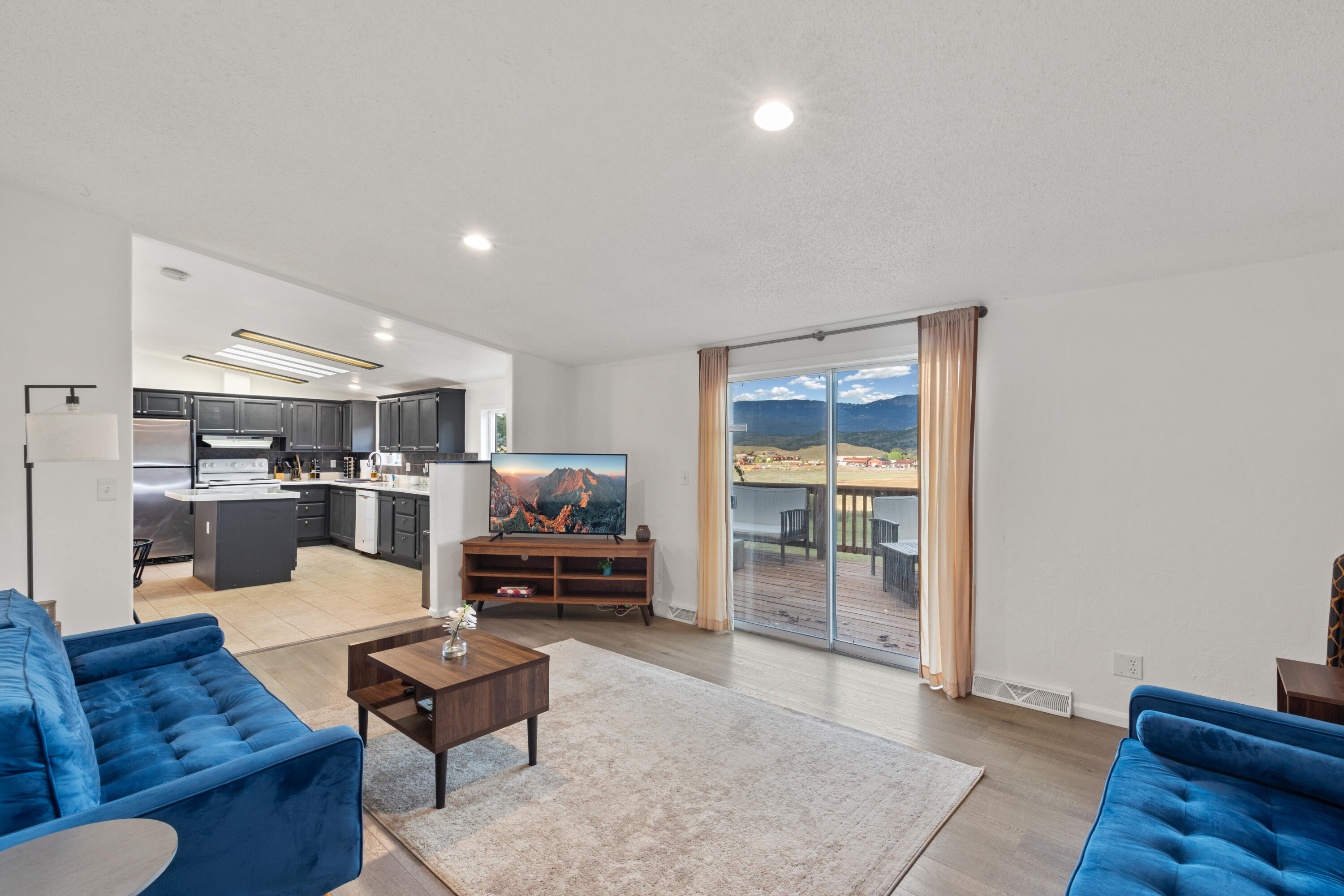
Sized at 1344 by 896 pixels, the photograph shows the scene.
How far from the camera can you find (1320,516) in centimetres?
258

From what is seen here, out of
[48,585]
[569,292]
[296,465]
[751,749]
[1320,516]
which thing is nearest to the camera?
[1320,516]

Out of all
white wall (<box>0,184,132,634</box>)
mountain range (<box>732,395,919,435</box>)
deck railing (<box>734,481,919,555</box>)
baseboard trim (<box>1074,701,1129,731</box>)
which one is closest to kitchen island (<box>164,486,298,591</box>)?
white wall (<box>0,184,132,634</box>)

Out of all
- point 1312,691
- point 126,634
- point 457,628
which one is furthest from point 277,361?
point 1312,691

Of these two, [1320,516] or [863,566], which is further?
[863,566]

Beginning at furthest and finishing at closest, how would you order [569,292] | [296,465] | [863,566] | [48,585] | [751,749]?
[296,465], [863,566], [569,292], [48,585], [751,749]

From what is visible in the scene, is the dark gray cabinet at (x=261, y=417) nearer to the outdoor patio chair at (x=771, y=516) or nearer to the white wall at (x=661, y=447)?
the white wall at (x=661, y=447)

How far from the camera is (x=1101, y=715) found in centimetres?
309

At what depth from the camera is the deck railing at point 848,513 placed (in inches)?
162

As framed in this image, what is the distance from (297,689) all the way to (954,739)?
11.6 ft

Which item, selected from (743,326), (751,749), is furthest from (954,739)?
(743,326)

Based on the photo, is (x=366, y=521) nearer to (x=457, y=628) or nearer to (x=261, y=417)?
(x=261, y=417)

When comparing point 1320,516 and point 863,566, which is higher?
point 1320,516

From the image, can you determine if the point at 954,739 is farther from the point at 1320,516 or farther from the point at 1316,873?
the point at 1320,516

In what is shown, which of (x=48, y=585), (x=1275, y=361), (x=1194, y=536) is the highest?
(x=1275, y=361)
